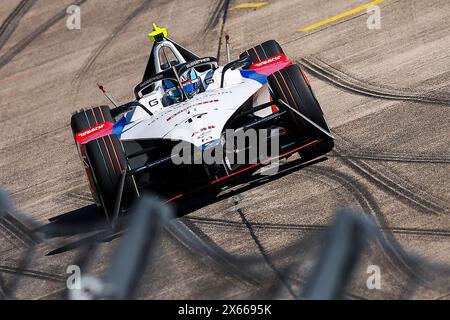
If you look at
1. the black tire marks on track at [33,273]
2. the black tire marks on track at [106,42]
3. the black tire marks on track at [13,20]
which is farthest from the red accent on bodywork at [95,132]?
the black tire marks on track at [13,20]

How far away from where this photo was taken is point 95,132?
12.8 meters

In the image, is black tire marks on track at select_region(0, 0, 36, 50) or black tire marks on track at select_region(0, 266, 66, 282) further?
black tire marks on track at select_region(0, 0, 36, 50)

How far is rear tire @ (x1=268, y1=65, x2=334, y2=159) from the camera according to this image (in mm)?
11875

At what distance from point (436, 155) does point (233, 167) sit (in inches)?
102

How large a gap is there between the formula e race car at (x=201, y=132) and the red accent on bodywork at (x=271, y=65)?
0.05ft

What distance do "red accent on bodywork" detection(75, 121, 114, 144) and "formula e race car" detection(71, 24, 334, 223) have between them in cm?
1

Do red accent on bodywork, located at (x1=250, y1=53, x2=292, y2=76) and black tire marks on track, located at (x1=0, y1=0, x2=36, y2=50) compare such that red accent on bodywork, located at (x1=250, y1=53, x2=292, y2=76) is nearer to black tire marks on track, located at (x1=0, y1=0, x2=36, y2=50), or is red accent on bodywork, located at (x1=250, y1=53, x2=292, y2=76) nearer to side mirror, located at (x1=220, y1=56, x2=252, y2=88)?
side mirror, located at (x1=220, y1=56, x2=252, y2=88)

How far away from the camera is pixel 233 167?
38.8ft

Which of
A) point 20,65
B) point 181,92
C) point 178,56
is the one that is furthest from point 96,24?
point 181,92

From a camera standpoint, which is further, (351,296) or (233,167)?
(233,167)

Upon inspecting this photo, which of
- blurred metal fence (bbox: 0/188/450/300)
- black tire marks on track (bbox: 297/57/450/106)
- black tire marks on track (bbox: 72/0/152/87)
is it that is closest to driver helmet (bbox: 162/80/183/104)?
blurred metal fence (bbox: 0/188/450/300)

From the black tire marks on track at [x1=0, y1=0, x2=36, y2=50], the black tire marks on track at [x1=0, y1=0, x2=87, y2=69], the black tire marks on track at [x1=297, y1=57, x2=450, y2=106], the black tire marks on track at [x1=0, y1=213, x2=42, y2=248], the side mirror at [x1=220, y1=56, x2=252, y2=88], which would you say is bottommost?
the black tire marks on track at [x1=0, y1=213, x2=42, y2=248]

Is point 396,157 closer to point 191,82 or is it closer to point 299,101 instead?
point 299,101

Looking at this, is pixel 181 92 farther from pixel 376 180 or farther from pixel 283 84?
pixel 376 180
